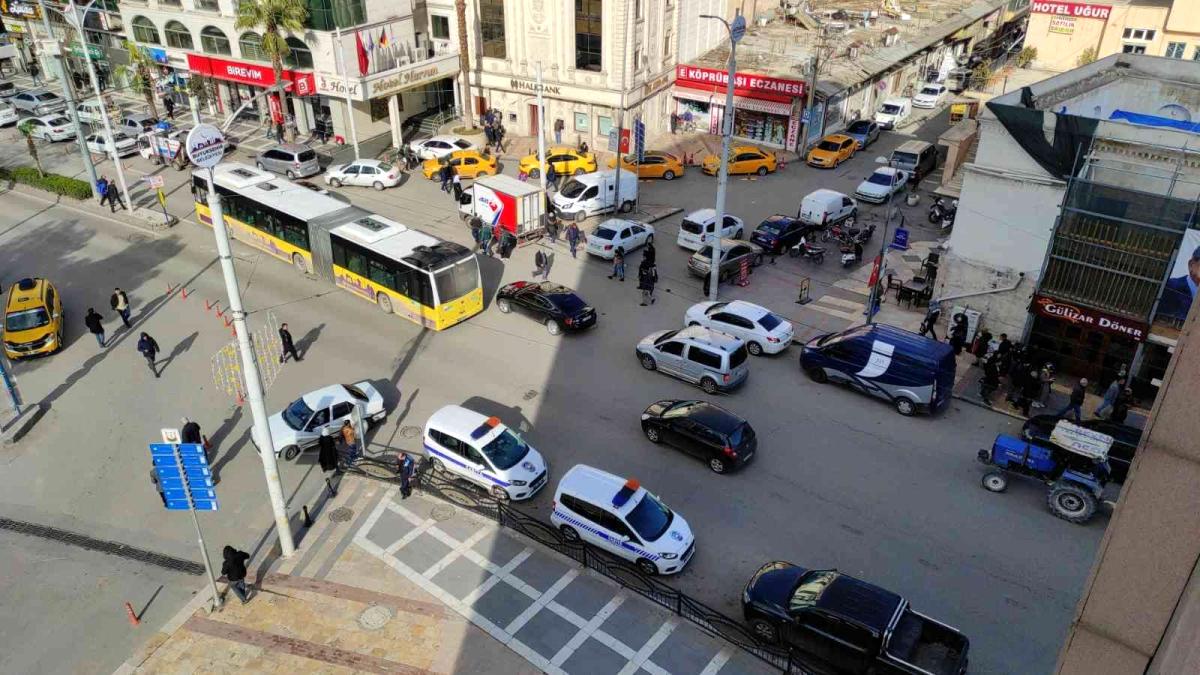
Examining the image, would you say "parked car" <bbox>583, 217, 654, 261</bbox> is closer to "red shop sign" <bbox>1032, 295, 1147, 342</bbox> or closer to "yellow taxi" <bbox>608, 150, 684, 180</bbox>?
"yellow taxi" <bbox>608, 150, 684, 180</bbox>

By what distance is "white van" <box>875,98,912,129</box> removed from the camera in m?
52.9

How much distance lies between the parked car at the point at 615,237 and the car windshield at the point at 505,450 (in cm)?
1398

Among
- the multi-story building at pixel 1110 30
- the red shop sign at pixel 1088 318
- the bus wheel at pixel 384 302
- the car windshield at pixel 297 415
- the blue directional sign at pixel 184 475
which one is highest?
the multi-story building at pixel 1110 30

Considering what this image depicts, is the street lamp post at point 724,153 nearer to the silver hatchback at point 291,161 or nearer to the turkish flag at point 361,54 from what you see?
the silver hatchback at point 291,161

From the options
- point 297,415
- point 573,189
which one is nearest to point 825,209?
point 573,189

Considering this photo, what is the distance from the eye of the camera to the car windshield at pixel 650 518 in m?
18.7

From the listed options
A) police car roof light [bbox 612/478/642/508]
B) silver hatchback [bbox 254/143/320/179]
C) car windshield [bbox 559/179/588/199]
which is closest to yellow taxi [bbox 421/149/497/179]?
silver hatchback [bbox 254/143/320/179]

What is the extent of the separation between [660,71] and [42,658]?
40569mm

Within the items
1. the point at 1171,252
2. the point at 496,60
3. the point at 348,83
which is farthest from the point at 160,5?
the point at 1171,252

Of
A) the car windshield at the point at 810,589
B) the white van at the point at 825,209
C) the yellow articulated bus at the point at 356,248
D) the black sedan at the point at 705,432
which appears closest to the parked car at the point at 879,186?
the white van at the point at 825,209

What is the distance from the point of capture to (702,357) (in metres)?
25.3

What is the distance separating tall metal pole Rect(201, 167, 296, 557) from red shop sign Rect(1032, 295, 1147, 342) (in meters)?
22.5

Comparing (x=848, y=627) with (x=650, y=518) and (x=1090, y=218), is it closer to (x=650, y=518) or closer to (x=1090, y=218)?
Result: (x=650, y=518)

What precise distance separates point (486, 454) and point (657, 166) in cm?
2636
